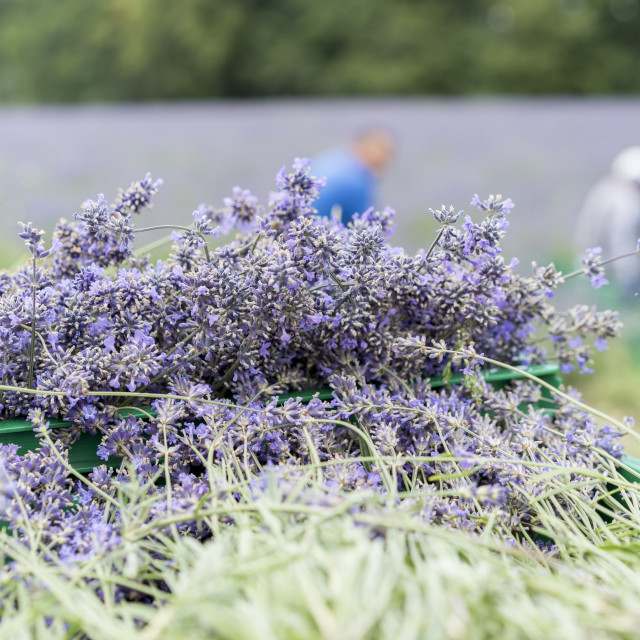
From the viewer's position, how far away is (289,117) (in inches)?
420

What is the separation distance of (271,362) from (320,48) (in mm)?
15462

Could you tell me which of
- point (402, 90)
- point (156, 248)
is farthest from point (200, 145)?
point (156, 248)

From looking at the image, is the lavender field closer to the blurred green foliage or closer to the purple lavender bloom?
the blurred green foliage

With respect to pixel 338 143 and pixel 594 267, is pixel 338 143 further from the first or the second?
pixel 594 267

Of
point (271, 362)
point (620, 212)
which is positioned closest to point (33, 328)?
point (271, 362)

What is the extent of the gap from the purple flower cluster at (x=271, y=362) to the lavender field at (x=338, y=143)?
6157 millimetres

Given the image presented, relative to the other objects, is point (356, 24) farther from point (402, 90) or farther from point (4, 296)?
point (4, 296)

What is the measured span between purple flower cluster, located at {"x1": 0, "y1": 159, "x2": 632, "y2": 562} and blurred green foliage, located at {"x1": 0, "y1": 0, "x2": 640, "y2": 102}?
47.4 ft

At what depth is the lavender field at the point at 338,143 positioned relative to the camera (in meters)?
8.10

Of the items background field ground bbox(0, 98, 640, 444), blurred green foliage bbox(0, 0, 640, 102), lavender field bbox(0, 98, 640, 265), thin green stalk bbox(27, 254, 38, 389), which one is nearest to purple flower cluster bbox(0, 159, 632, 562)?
thin green stalk bbox(27, 254, 38, 389)

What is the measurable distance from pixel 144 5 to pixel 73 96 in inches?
107

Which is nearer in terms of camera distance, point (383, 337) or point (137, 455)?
point (137, 455)

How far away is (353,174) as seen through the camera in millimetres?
4543

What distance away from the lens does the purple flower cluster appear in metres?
1.02
